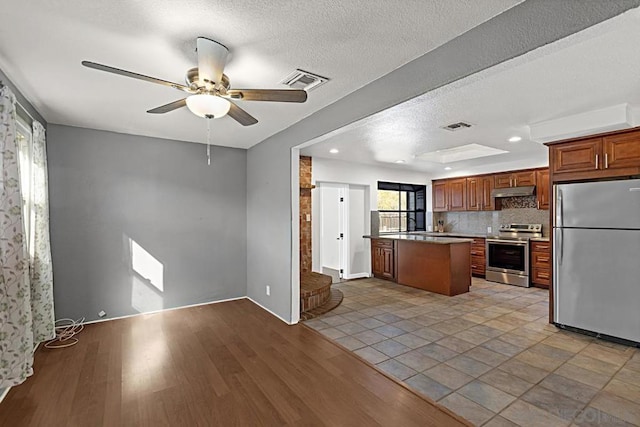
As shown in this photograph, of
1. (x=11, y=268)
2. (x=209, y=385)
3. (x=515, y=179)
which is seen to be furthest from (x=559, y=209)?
(x=11, y=268)

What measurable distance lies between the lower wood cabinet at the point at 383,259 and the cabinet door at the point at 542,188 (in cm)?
295

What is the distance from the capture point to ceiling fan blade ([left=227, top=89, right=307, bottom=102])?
2.06 meters

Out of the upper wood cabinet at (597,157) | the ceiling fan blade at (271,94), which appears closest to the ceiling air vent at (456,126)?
the upper wood cabinet at (597,157)

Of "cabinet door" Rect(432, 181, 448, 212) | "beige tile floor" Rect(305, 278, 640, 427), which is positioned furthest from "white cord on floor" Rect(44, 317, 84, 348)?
"cabinet door" Rect(432, 181, 448, 212)

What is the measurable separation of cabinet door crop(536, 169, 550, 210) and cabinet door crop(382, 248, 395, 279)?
9.97 ft

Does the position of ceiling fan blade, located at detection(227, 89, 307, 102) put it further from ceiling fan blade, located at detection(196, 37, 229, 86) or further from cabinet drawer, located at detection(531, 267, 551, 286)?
cabinet drawer, located at detection(531, 267, 551, 286)

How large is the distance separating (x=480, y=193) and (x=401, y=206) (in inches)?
70.5

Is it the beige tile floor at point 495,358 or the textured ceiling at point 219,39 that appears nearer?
the textured ceiling at point 219,39

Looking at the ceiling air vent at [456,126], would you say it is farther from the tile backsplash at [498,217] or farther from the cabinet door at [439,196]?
the cabinet door at [439,196]

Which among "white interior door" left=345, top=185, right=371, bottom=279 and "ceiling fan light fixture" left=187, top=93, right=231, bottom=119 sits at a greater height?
"ceiling fan light fixture" left=187, top=93, right=231, bottom=119

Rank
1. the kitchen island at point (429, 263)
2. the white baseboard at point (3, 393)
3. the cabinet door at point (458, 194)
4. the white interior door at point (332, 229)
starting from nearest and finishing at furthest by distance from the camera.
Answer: the white baseboard at point (3, 393)
the kitchen island at point (429, 263)
the white interior door at point (332, 229)
the cabinet door at point (458, 194)

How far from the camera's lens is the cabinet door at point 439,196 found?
764 centimetres

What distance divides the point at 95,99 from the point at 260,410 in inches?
125

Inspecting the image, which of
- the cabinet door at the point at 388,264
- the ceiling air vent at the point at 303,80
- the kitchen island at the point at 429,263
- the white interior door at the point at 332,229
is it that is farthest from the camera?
the white interior door at the point at 332,229
